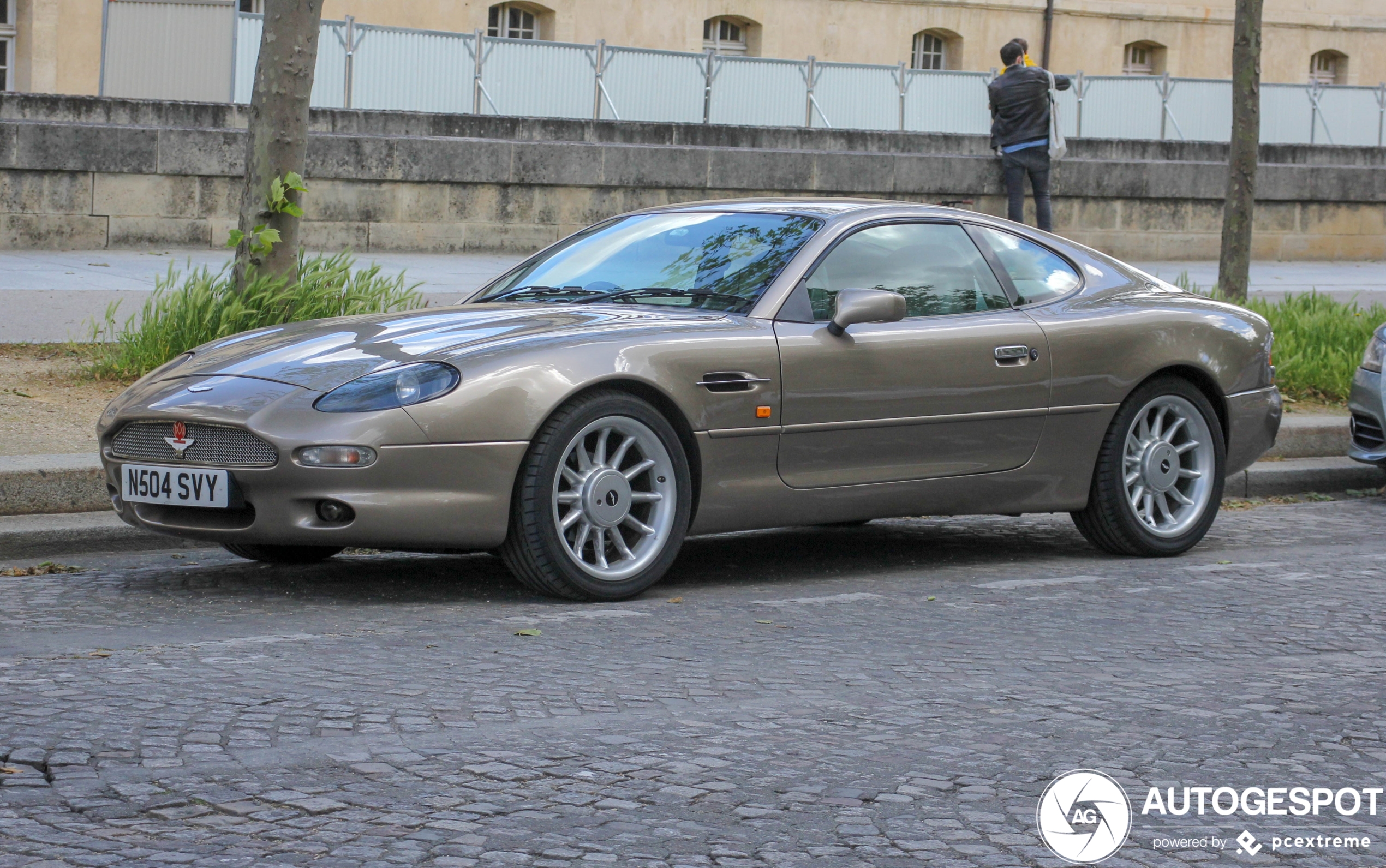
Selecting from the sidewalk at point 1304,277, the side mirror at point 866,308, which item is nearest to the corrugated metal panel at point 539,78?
the sidewalk at point 1304,277

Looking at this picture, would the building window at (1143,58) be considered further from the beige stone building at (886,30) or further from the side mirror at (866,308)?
the side mirror at (866,308)

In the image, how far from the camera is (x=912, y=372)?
6.78 meters

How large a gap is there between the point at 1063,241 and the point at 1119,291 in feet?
1.02

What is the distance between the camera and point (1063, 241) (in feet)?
25.3

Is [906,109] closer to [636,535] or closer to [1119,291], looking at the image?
[1119,291]

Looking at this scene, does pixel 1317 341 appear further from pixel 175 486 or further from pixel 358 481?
pixel 175 486

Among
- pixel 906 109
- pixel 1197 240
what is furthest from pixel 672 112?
pixel 1197 240

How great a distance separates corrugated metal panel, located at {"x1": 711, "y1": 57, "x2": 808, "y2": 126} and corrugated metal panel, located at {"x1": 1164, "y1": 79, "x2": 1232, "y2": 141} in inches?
215

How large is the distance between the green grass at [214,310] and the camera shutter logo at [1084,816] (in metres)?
6.08

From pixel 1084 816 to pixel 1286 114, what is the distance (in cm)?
2461

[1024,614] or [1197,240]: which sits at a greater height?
[1197,240]

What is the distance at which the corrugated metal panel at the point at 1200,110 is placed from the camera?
26.0 metres

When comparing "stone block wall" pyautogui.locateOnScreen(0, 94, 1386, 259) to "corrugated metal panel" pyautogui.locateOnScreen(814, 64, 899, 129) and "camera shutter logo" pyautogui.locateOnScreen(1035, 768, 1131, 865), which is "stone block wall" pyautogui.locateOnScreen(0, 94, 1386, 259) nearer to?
"corrugated metal panel" pyautogui.locateOnScreen(814, 64, 899, 129)

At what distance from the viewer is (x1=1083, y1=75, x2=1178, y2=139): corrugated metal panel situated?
2552 centimetres
